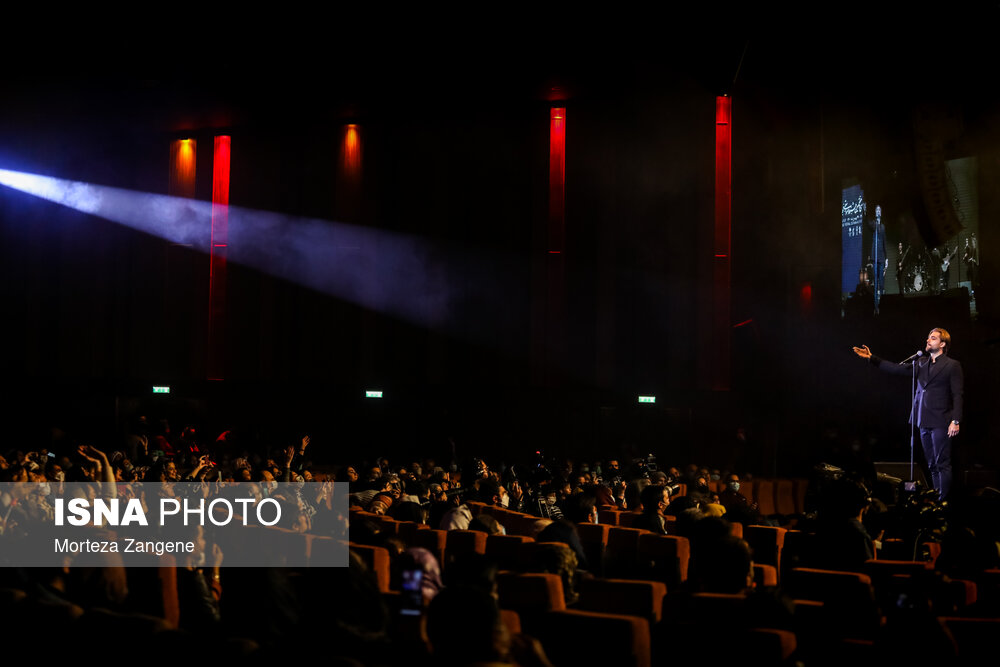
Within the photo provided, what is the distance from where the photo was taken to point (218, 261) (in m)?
18.3

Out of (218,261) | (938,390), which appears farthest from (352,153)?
(938,390)

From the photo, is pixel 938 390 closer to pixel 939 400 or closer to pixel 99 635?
pixel 939 400

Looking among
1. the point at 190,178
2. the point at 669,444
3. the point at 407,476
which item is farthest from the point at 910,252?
the point at 190,178

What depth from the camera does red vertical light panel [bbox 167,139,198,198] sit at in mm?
18453

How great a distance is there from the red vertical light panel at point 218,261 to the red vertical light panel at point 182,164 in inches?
23.6

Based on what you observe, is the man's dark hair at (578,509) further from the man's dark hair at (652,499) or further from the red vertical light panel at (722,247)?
the red vertical light panel at (722,247)

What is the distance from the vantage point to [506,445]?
16.7 metres

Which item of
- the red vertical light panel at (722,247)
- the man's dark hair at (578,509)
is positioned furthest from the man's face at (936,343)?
the red vertical light panel at (722,247)

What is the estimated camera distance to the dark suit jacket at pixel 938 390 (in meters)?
8.41

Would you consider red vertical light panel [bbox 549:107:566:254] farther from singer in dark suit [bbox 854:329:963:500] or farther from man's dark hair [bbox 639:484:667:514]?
man's dark hair [bbox 639:484:667:514]

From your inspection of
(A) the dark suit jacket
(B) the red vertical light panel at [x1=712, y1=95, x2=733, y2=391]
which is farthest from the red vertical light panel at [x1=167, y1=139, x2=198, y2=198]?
(A) the dark suit jacket

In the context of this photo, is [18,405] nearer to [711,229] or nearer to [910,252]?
[711,229]

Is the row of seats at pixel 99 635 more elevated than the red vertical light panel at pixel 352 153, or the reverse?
the red vertical light panel at pixel 352 153

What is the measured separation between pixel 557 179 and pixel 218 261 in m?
7.26
